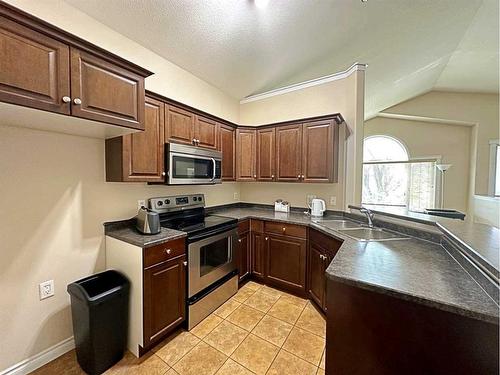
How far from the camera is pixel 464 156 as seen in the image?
547 cm

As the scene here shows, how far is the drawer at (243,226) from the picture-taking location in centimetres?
272

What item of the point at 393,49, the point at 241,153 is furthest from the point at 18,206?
the point at 393,49

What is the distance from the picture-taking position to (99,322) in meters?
1.53

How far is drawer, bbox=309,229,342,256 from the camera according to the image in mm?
2025

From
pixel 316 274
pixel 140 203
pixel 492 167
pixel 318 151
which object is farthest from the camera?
pixel 492 167

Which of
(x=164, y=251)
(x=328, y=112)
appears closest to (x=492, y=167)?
(x=328, y=112)

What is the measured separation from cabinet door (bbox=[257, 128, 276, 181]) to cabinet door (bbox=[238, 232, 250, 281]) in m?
0.85

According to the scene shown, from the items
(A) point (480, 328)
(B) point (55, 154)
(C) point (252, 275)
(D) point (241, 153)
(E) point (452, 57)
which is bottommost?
(C) point (252, 275)

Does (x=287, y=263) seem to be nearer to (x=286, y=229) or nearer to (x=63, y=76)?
(x=286, y=229)

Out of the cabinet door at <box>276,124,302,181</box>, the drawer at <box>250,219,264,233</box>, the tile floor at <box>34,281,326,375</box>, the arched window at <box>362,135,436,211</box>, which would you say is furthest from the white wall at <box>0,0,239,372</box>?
the arched window at <box>362,135,436,211</box>

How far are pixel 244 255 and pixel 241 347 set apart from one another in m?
1.08

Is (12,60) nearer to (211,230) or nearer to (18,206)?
(18,206)

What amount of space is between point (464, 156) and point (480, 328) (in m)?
6.50

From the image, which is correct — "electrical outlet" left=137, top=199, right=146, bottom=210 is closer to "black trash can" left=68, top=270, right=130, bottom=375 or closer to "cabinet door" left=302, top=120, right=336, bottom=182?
"black trash can" left=68, top=270, right=130, bottom=375
